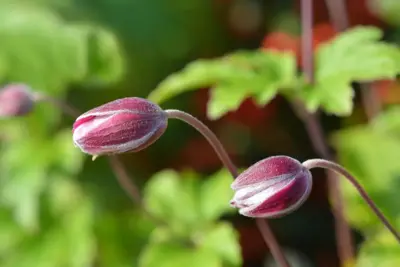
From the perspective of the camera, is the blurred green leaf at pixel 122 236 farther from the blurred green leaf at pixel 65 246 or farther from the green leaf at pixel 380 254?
the green leaf at pixel 380 254

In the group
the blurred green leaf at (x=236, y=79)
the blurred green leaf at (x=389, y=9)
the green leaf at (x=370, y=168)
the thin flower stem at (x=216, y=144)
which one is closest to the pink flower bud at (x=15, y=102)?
the blurred green leaf at (x=236, y=79)

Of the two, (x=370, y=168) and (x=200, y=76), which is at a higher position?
(x=200, y=76)

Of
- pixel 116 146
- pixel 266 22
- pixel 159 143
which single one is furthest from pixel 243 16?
pixel 116 146

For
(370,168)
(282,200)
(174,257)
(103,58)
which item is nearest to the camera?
(282,200)

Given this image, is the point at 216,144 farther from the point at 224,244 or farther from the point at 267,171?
the point at 224,244

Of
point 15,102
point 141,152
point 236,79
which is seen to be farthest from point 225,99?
point 141,152

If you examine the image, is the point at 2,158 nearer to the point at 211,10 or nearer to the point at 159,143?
the point at 159,143
